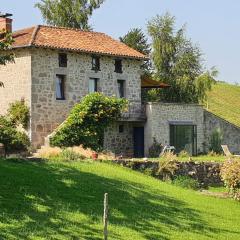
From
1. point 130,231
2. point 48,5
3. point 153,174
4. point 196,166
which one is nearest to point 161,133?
point 196,166

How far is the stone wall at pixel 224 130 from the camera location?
137ft

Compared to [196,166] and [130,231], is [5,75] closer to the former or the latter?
[196,166]

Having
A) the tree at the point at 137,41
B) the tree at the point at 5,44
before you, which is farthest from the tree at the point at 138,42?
the tree at the point at 5,44

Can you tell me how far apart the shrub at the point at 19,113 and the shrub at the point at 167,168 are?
30.3 ft

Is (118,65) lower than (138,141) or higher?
higher

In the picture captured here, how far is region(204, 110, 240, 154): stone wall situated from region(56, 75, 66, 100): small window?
1087cm

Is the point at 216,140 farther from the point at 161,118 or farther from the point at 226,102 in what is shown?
the point at 226,102

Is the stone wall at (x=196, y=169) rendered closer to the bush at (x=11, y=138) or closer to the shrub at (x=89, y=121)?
the shrub at (x=89, y=121)

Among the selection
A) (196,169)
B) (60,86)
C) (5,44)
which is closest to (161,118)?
(60,86)

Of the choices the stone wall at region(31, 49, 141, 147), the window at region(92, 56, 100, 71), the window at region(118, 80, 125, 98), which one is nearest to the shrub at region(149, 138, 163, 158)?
the stone wall at region(31, 49, 141, 147)

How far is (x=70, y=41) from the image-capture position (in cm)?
3659

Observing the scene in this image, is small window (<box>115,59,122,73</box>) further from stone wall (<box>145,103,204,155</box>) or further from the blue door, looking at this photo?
the blue door

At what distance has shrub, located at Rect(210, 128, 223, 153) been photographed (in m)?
41.7

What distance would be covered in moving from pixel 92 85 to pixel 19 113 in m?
5.23
